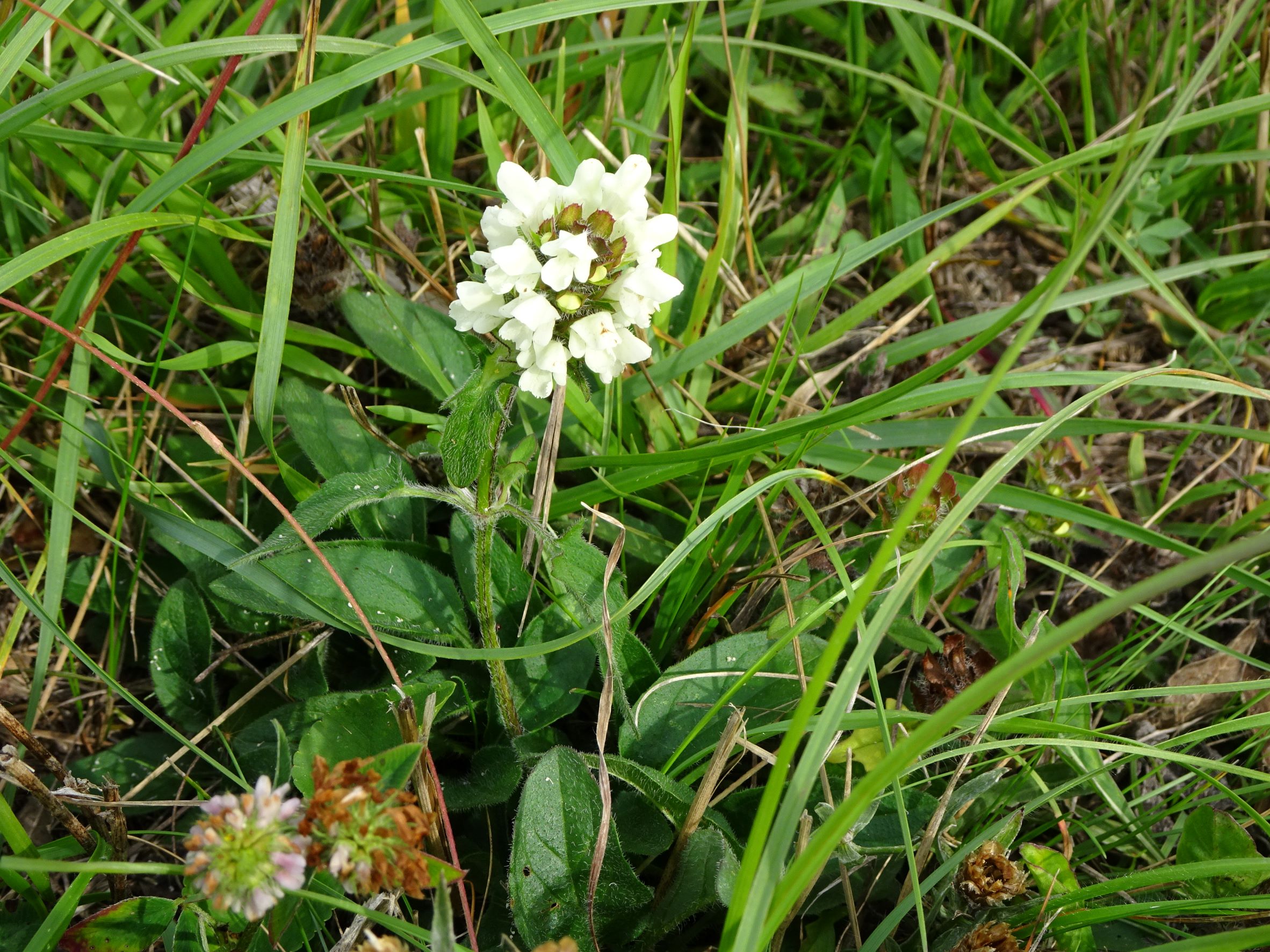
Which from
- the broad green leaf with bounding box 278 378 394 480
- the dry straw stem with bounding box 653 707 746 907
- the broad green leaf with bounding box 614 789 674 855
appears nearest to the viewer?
the dry straw stem with bounding box 653 707 746 907

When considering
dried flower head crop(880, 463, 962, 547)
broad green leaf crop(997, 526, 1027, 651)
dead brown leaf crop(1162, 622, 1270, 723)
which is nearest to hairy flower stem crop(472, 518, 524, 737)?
dried flower head crop(880, 463, 962, 547)

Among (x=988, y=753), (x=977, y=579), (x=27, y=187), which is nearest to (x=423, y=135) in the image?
(x=27, y=187)

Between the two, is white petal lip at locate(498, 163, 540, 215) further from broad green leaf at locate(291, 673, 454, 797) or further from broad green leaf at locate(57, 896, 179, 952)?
broad green leaf at locate(57, 896, 179, 952)

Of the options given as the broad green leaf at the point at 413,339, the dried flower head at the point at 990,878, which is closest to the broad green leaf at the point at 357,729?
the broad green leaf at the point at 413,339

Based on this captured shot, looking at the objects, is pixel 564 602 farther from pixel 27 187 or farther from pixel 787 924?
pixel 27 187

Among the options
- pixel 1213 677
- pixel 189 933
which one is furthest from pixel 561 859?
pixel 1213 677

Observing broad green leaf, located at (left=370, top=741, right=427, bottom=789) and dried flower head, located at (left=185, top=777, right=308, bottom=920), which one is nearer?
dried flower head, located at (left=185, top=777, right=308, bottom=920)
